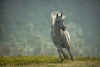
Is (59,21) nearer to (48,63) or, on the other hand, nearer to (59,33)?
(59,33)

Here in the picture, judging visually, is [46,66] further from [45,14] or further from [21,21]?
[45,14]

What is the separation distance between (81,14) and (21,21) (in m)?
28.3

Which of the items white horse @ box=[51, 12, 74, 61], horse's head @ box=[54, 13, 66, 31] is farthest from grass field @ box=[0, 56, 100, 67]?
horse's head @ box=[54, 13, 66, 31]

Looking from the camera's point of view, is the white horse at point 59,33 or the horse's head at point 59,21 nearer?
the horse's head at point 59,21

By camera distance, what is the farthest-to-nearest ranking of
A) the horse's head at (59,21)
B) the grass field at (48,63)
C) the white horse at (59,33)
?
the white horse at (59,33), the horse's head at (59,21), the grass field at (48,63)

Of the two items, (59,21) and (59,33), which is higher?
(59,21)

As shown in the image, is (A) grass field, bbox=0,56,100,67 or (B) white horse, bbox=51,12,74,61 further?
(B) white horse, bbox=51,12,74,61

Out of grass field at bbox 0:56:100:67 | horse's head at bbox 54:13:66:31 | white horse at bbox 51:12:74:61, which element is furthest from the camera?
white horse at bbox 51:12:74:61

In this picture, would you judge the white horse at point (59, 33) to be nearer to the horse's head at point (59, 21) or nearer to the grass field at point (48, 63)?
the horse's head at point (59, 21)

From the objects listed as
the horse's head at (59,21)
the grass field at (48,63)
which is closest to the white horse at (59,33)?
the horse's head at (59,21)

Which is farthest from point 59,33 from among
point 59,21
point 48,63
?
point 48,63

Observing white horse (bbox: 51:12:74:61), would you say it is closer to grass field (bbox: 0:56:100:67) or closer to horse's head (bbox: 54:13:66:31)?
horse's head (bbox: 54:13:66:31)

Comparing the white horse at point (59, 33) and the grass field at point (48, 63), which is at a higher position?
the white horse at point (59, 33)

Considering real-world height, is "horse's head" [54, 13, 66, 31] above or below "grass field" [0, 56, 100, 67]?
above
